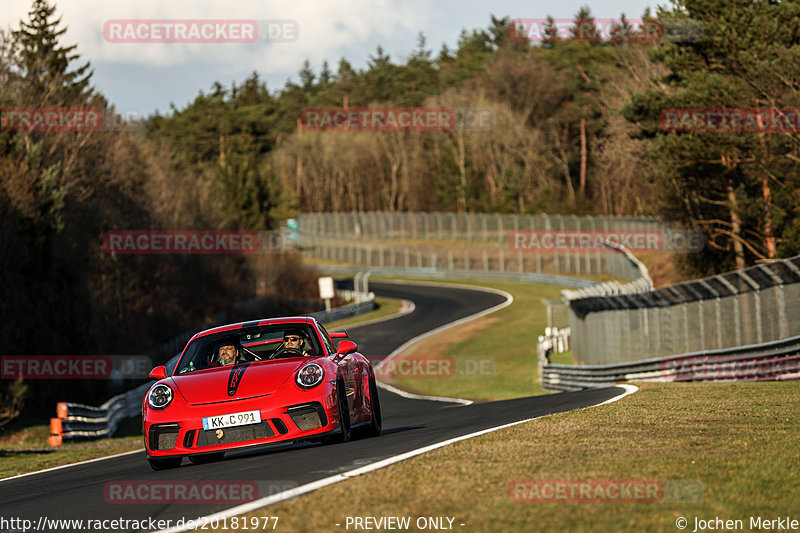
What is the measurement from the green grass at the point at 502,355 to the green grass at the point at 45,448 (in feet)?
41.0

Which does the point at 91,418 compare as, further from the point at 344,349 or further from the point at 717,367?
the point at 344,349

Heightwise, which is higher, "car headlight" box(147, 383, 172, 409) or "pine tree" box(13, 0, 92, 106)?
"pine tree" box(13, 0, 92, 106)

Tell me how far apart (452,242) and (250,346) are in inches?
3217

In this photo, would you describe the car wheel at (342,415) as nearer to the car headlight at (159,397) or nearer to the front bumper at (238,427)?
the front bumper at (238,427)

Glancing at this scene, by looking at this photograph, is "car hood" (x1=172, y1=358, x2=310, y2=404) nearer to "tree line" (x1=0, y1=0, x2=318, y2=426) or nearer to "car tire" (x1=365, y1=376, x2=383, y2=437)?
"car tire" (x1=365, y1=376, x2=383, y2=437)

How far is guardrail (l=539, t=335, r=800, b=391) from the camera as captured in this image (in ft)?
65.7

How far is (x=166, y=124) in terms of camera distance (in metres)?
140

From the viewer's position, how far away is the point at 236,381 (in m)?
10.5

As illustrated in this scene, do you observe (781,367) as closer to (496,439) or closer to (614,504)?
(496,439)

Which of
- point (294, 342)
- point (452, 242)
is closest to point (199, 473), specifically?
point (294, 342)

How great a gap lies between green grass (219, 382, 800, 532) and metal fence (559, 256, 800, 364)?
8.94 m

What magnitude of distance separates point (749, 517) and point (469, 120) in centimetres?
10866

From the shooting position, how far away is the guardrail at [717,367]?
20031mm

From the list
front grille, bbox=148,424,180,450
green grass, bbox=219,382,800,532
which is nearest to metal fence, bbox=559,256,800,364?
green grass, bbox=219,382,800,532
